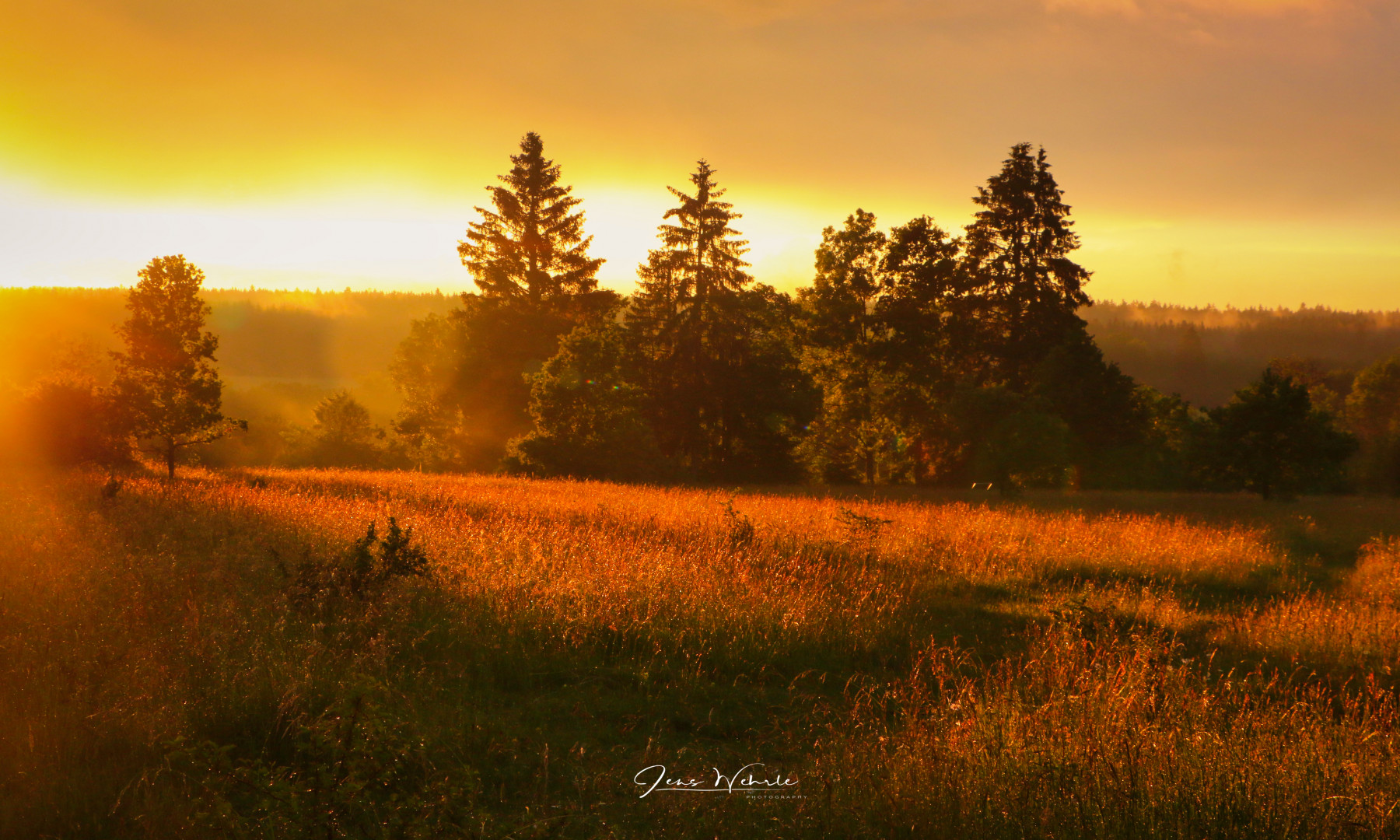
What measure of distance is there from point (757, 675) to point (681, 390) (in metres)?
34.9

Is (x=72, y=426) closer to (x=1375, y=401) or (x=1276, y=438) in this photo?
(x=1276, y=438)

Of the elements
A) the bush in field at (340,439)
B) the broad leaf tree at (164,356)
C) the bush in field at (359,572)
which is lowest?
the bush in field at (340,439)

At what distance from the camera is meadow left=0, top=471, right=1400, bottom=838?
368cm

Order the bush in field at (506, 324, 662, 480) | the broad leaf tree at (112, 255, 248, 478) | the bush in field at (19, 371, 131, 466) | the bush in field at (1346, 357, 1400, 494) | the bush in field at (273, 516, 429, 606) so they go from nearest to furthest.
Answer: the bush in field at (273, 516, 429, 606)
the broad leaf tree at (112, 255, 248, 478)
the bush in field at (19, 371, 131, 466)
the bush in field at (506, 324, 662, 480)
the bush in field at (1346, 357, 1400, 494)

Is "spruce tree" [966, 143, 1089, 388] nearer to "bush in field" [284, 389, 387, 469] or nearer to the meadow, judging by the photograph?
the meadow

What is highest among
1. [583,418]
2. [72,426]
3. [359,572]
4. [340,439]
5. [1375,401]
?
[1375,401]

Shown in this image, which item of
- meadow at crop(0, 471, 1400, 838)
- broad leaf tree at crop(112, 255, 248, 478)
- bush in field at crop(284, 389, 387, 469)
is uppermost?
broad leaf tree at crop(112, 255, 248, 478)

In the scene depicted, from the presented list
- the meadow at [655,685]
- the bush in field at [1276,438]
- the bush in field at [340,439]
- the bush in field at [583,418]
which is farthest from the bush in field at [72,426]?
the bush in field at [1276,438]

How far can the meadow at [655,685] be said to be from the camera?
3.68m

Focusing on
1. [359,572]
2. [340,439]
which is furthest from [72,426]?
[340,439]

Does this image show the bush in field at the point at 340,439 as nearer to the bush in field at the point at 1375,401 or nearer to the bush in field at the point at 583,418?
the bush in field at the point at 583,418

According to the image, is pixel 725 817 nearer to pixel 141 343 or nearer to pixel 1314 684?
pixel 1314 684

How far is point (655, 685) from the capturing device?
19.5 ft

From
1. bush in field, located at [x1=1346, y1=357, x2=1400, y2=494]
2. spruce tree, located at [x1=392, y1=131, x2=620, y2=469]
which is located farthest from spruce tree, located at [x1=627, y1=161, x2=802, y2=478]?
bush in field, located at [x1=1346, y1=357, x2=1400, y2=494]
